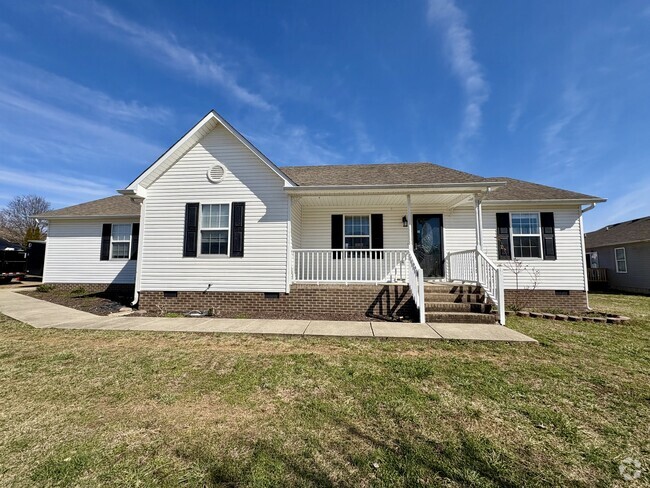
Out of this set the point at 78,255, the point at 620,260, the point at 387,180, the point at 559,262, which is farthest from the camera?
the point at 620,260

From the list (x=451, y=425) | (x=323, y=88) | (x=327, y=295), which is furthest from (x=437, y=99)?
(x=451, y=425)

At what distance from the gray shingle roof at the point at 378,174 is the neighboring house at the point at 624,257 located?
14.2m

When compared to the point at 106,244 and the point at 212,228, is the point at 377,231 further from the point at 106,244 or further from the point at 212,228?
the point at 106,244

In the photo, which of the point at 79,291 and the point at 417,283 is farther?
the point at 79,291

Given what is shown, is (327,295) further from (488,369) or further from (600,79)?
(600,79)

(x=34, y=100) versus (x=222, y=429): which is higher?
(x=34, y=100)

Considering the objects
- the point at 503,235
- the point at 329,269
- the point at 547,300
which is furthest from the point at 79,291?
the point at 547,300

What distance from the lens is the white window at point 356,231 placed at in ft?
34.3

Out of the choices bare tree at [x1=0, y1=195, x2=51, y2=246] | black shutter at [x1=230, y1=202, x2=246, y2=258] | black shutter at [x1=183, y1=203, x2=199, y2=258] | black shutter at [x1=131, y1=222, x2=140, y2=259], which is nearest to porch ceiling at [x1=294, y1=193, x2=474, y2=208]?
black shutter at [x1=230, y1=202, x2=246, y2=258]

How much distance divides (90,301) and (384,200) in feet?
35.0

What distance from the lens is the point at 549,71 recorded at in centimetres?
1026

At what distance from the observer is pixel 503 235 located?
33.4 ft

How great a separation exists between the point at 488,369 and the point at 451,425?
180 centimetres

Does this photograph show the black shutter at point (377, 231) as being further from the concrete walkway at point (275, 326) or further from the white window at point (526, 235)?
the white window at point (526, 235)
